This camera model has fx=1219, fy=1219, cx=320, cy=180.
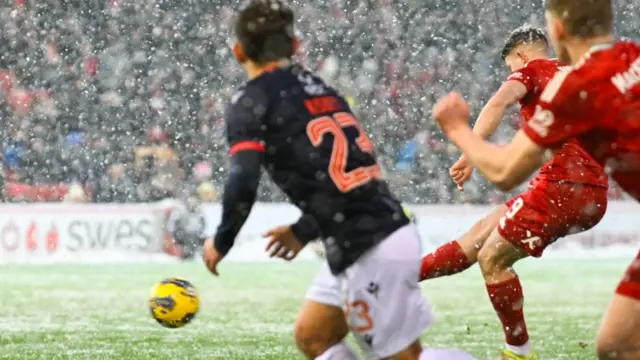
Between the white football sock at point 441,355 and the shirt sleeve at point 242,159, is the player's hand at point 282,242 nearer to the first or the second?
the shirt sleeve at point 242,159

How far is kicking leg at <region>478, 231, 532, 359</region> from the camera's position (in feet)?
18.4

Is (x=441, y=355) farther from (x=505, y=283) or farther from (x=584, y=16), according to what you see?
(x=505, y=283)

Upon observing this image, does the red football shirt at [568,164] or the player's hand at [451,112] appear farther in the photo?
the red football shirt at [568,164]

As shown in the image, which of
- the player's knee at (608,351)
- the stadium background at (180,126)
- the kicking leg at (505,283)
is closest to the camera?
the player's knee at (608,351)

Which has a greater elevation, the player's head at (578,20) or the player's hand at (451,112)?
the player's head at (578,20)

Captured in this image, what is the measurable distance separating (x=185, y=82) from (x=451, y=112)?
598 inches

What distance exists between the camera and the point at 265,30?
3836 mm

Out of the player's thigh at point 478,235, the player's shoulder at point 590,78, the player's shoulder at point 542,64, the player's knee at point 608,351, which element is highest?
the player's shoulder at point 590,78

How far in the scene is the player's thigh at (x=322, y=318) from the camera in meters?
3.88

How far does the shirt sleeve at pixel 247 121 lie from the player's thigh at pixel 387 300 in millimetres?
489

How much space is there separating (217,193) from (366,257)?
521 inches

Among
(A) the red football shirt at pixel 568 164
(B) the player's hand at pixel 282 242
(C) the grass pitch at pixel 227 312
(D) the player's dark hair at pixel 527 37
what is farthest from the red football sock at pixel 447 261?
(B) the player's hand at pixel 282 242

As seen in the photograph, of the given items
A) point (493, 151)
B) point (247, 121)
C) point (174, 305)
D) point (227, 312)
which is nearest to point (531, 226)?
point (174, 305)

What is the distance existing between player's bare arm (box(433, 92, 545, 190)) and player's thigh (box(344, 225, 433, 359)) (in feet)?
1.34
